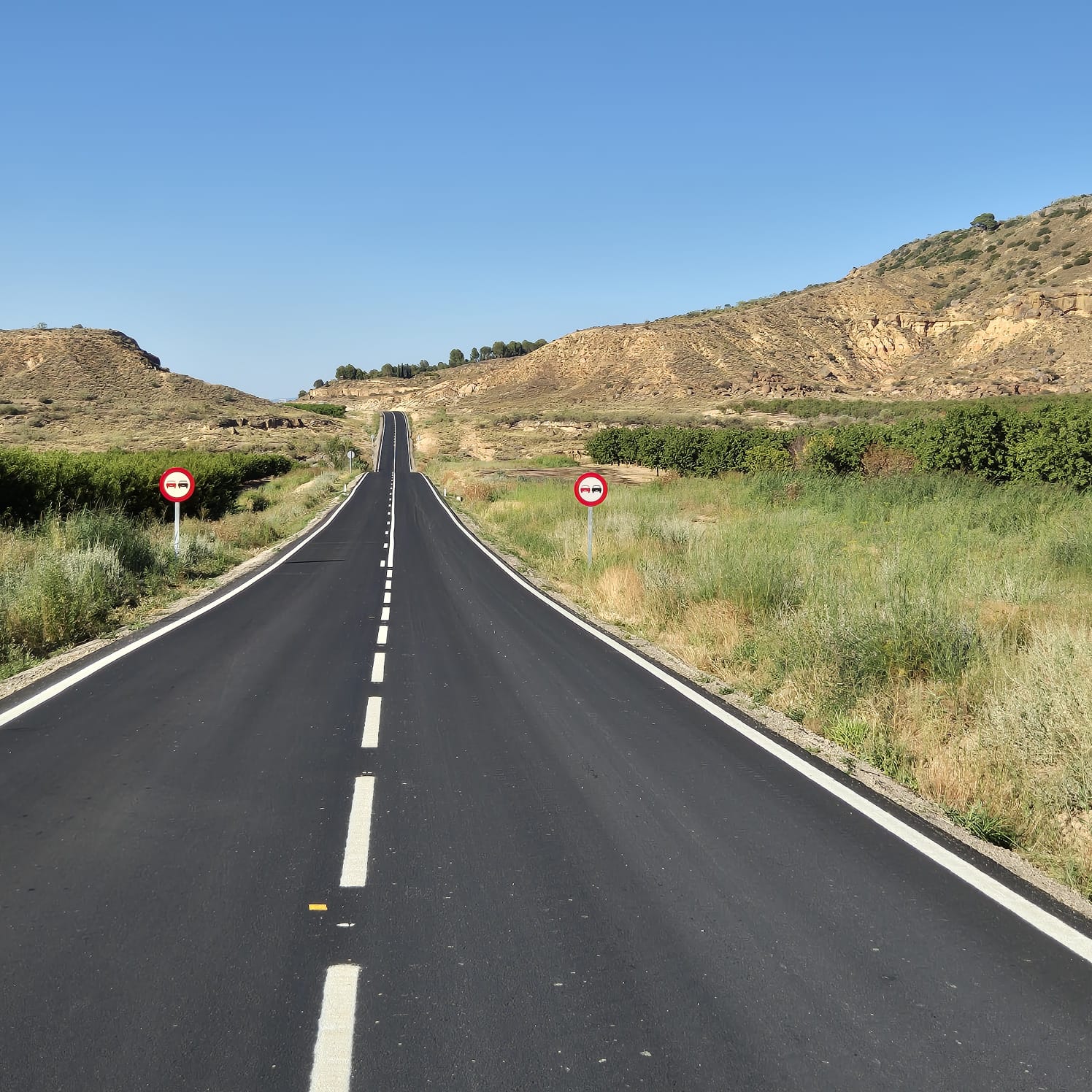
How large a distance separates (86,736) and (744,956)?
5.51 meters

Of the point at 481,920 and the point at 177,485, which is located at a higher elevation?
the point at 177,485

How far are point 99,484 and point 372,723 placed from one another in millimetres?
23383

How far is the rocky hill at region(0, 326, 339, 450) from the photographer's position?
3108 inches

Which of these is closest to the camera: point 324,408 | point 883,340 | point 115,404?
point 115,404

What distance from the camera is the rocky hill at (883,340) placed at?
80812mm

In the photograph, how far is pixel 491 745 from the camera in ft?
22.2

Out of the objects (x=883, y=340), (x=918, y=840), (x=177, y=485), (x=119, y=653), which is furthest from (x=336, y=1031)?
(x=883, y=340)

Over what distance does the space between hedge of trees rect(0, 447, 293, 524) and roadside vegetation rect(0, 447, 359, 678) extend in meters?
0.04

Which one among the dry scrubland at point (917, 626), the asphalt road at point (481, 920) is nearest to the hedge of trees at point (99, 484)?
the dry scrubland at point (917, 626)

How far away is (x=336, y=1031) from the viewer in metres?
3.16

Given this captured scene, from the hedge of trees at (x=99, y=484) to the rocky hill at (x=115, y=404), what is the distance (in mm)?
34718

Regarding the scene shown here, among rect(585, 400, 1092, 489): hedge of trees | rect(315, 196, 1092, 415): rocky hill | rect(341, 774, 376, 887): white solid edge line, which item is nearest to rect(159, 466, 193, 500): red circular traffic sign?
rect(341, 774, 376, 887): white solid edge line

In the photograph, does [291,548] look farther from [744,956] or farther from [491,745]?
A: [744,956]

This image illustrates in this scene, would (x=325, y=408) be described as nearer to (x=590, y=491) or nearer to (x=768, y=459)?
(x=768, y=459)
